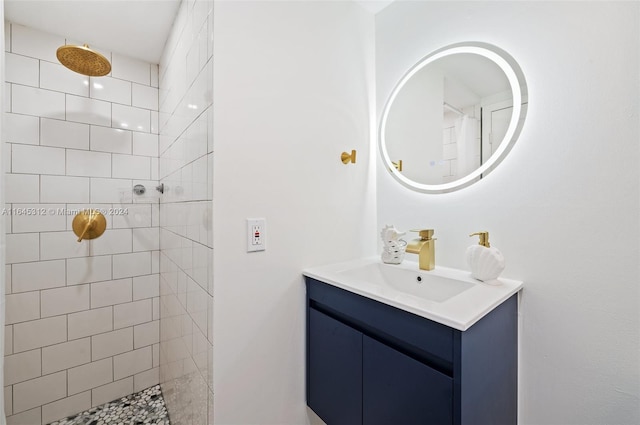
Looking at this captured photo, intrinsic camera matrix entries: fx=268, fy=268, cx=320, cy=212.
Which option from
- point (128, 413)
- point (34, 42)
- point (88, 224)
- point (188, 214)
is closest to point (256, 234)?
point (188, 214)

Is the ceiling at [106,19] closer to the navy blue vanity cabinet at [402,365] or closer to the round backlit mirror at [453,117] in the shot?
the round backlit mirror at [453,117]

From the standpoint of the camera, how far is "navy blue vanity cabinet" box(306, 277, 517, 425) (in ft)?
2.20

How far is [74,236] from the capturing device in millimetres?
1553

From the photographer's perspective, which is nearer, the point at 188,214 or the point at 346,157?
the point at 188,214

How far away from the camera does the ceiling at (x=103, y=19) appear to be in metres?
1.28

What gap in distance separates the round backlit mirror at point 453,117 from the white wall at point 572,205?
0.05m

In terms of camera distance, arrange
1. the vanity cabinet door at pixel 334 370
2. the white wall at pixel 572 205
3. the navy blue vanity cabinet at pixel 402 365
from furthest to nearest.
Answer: the vanity cabinet door at pixel 334 370 → the white wall at pixel 572 205 → the navy blue vanity cabinet at pixel 402 365

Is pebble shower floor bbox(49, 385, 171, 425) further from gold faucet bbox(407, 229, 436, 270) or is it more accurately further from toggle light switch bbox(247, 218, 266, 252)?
gold faucet bbox(407, 229, 436, 270)

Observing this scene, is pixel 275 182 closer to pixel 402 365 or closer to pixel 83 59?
pixel 402 365

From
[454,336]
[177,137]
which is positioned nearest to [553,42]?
[454,336]

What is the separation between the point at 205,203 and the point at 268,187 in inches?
9.1

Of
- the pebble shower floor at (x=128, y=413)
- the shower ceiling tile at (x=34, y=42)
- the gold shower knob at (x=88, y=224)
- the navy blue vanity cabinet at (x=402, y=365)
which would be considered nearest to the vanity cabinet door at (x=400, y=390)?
the navy blue vanity cabinet at (x=402, y=365)

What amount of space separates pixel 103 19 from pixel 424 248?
1931mm

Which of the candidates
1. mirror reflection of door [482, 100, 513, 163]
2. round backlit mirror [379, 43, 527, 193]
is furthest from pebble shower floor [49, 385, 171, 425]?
mirror reflection of door [482, 100, 513, 163]
